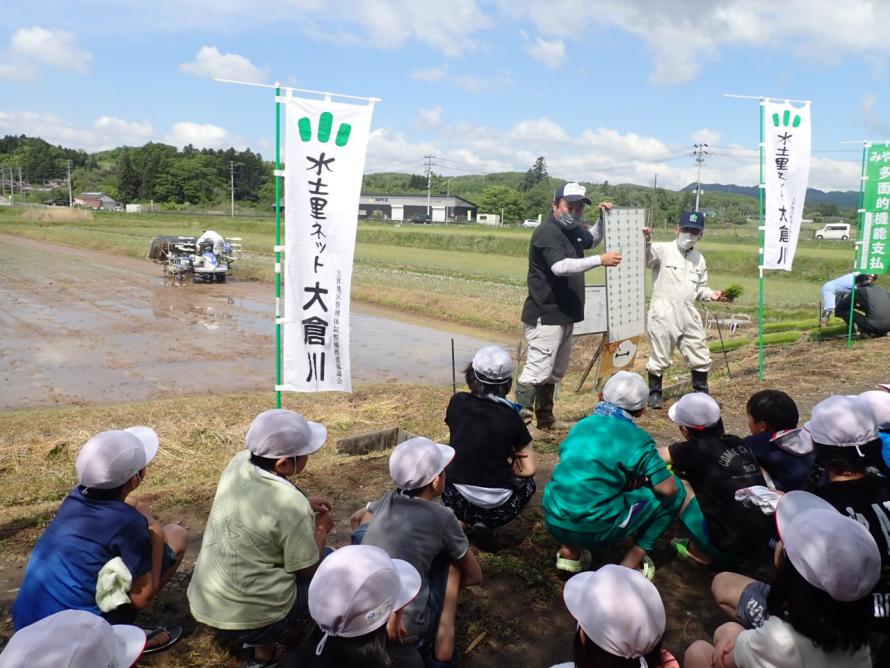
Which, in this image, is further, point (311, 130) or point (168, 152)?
point (168, 152)

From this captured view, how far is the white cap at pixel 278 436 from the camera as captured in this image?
2.83m

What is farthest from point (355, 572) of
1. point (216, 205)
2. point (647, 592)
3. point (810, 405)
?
point (216, 205)

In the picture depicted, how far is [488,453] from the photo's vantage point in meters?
3.58

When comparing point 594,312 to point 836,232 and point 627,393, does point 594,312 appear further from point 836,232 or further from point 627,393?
point 836,232

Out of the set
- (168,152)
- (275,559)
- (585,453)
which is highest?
(168,152)

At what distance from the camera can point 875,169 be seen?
9.25 m

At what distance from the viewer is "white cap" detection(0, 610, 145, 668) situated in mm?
1485

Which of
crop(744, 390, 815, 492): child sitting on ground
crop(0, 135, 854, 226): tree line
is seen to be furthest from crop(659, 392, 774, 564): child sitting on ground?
crop(0, 135, 854, 226): tree line

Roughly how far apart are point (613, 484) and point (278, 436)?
170 centimetres

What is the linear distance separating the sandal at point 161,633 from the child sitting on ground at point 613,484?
6.26 feet

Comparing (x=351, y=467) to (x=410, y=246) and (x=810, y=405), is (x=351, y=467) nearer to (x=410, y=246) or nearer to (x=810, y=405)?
(x=810, y=405)

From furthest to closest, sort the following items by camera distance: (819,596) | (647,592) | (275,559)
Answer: (275,559), (819,596), (647,592)

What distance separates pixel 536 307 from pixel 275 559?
140 inches

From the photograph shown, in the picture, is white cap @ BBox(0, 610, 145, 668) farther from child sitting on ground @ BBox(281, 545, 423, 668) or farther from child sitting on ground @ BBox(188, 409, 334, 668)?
child sitting on ground @ BBox(188, 409, 334, 668)
